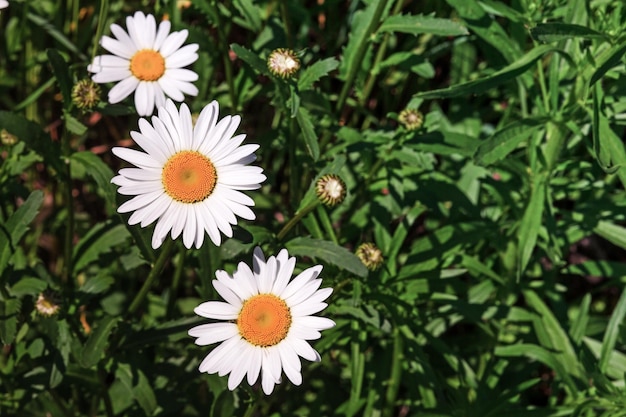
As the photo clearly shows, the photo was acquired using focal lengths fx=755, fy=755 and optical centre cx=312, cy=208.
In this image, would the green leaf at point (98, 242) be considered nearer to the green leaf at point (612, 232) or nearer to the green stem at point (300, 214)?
the green stem at point (300, 214)

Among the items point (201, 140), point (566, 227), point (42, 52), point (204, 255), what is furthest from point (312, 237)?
point (42, 52)

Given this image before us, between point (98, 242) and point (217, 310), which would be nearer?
point (217, 310)

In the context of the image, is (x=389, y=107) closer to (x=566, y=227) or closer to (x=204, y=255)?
(x=566, y=227)

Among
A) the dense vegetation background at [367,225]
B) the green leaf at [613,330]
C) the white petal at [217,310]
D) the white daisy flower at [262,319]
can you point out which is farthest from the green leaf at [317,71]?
the green leaf at [613,330]

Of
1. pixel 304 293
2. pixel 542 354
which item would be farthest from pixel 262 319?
pixel 542 354

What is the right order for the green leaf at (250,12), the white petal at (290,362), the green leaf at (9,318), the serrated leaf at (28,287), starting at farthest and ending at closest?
the green leaf at (250,12)
the serrated leaf at (28,287)
the green leaf at (9,318)
the white petal at (290,362)

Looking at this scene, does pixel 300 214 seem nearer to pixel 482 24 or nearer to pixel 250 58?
pixel 250 58

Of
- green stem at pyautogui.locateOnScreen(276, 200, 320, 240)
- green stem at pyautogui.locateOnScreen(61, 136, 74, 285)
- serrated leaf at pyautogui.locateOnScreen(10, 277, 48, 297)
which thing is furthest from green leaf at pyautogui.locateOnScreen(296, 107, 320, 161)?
serrated leaf at pyautogui.locateOnScreen(10, 277, 48, 297)
